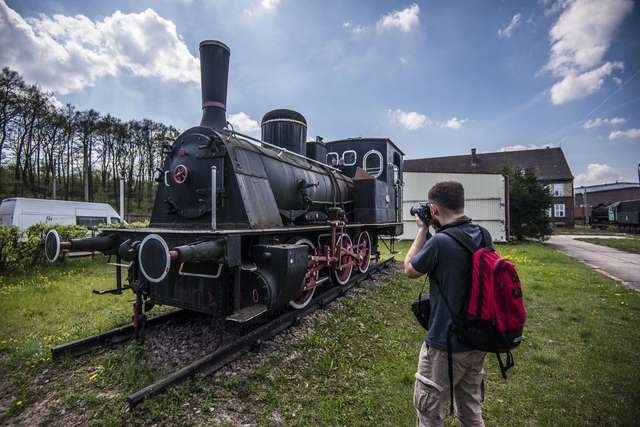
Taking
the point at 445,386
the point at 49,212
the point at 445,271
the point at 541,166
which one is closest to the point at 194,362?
the point at 445,386

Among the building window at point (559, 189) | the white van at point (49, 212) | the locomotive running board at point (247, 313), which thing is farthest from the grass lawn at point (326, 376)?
the building window at point (559, 189)

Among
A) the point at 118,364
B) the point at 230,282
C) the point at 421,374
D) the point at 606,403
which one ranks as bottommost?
the point at 606,403

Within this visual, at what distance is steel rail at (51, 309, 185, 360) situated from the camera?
3.85 metres

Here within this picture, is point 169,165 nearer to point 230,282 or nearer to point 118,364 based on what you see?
point 230,282

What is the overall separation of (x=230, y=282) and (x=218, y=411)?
139 cm

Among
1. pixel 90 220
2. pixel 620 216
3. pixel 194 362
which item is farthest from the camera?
pixel 620 216

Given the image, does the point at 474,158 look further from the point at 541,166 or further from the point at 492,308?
the point at 492,308

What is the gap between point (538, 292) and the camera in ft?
24.7

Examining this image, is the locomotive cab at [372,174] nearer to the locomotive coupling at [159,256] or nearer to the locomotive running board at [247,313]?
the locomotive running board at [247,313]

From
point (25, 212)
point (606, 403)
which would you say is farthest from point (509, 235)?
point (25, 212)

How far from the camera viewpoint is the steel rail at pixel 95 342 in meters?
3.85

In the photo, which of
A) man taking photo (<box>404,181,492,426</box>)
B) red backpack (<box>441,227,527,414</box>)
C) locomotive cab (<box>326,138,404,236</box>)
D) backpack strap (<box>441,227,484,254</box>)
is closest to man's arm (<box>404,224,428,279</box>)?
man taking photo (<box>404,181,492,426</box>)

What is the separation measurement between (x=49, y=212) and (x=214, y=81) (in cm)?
1302

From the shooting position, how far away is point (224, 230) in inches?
145
